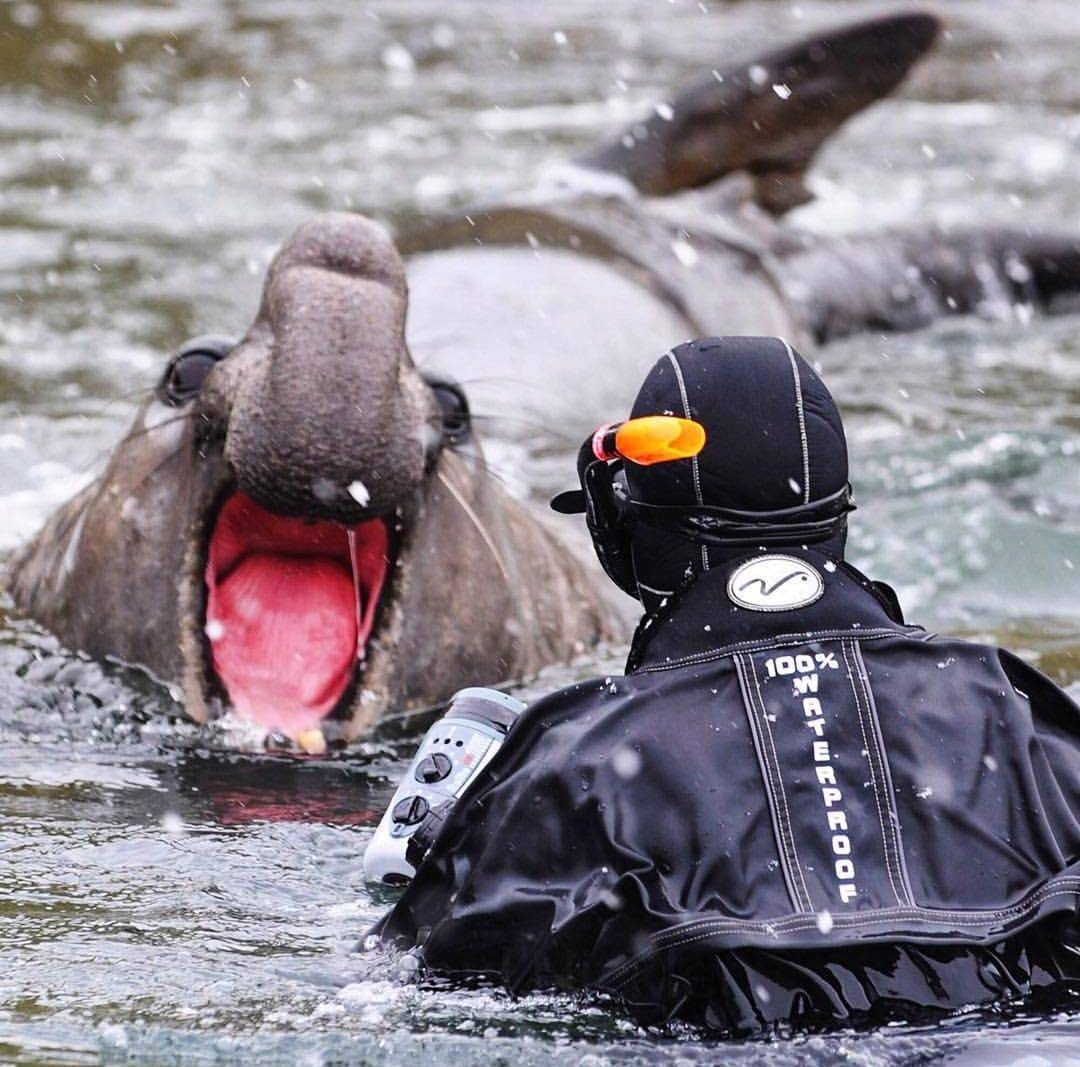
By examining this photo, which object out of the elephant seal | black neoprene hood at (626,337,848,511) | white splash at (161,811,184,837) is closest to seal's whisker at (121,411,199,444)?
the elephant seal

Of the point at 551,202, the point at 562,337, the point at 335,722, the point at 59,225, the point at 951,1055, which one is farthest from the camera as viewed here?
the point at 59,225

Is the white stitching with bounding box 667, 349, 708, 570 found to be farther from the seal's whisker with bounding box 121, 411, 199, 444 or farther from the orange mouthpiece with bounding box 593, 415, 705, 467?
the seal's whisker with bounding box 121, 411, 199, 444

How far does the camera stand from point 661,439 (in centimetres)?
319

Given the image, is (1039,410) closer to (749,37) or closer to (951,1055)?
(951,1055)

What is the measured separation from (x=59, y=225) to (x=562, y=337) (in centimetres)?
347

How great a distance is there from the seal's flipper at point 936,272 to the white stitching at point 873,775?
6.36 m

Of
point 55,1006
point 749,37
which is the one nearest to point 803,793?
point 55,1006

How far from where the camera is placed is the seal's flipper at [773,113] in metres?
8.98

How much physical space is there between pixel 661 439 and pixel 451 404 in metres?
1.96

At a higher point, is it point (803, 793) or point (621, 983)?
point (803, 793)

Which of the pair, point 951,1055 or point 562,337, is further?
point 562,337

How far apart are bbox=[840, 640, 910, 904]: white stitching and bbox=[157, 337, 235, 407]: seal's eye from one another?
2188 millimetres

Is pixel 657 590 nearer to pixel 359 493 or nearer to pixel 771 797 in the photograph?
pixel 771 797

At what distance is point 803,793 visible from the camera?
308cm
